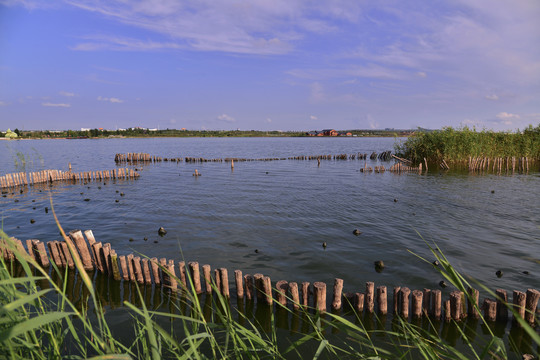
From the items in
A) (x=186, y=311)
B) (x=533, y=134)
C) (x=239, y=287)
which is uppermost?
(x=533, y=134)

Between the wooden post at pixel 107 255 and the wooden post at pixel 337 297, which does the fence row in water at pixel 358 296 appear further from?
the wooden post at pixel 107 255

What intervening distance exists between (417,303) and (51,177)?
101 feet

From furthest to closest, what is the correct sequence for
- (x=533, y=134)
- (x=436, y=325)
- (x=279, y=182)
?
(x=533, y=134), (x=279, y=182), (x=436, y=325)

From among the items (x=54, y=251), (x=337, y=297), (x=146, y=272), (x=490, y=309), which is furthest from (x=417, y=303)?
(x=54, y=251)

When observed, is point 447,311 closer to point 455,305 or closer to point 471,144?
point 455,305

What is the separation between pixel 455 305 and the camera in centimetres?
764

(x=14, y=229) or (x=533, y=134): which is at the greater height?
(x=533, y=134)

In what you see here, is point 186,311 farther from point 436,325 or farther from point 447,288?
point 447,288

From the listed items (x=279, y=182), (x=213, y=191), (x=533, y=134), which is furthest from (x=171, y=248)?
(x=533, y=134)

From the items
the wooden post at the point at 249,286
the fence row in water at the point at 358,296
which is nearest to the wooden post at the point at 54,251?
the fence row in water at the point at 358,296

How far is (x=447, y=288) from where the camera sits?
32.1ft

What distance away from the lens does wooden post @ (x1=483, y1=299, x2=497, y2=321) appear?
301 inches

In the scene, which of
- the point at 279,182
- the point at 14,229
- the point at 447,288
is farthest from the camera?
the point at 279,182

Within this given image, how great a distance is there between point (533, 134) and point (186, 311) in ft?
167
